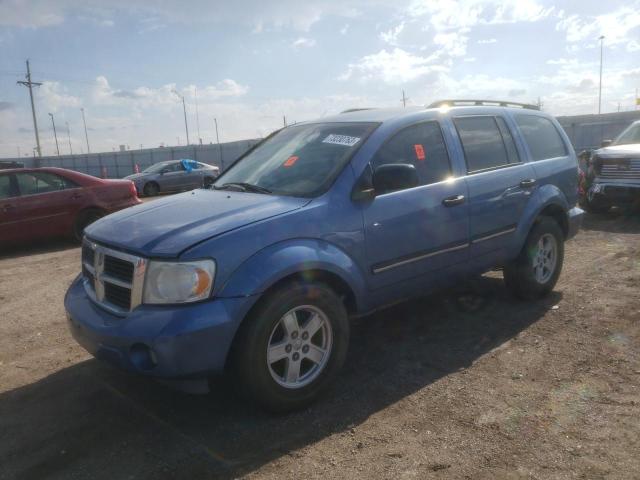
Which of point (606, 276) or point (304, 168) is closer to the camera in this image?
point (304, 168)

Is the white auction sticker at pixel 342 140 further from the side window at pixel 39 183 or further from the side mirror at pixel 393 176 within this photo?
the side window at pixel 39 183

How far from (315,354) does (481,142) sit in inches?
96.0

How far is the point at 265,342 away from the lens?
3.00 m

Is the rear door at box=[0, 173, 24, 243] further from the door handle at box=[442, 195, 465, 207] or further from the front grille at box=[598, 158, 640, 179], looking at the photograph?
the front grille at box=[598, 158, 640, 179]

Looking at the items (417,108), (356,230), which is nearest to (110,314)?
(356,230)

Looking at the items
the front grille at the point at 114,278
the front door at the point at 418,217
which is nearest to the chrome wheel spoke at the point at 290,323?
the front door at the point at 418,217

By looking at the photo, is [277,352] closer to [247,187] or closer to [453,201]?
[247,187]

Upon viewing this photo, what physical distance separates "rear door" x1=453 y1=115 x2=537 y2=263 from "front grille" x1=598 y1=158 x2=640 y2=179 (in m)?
5.51

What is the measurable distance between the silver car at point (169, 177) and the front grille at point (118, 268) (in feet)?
57.3

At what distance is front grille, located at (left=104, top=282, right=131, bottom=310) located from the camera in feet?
10.0

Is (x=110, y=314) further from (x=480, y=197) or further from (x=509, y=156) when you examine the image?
(x=509, y=156)

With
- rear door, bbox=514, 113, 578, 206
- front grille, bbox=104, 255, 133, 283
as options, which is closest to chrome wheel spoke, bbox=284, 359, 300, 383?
front grille, bbox=104, 255, 133, 283

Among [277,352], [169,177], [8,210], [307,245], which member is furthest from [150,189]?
[277,352]

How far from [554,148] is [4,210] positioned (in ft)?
26.9
